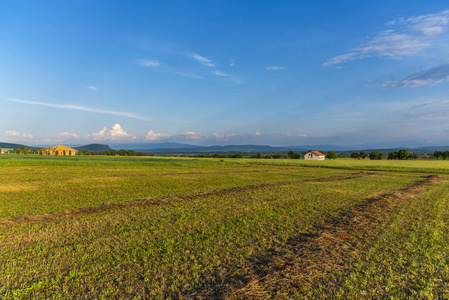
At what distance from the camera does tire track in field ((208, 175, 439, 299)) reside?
13.8ft

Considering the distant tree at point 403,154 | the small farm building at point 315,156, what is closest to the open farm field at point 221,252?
the small farm building at point 315,156

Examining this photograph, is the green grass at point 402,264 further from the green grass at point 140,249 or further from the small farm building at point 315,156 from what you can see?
the small farm building at point 315,156

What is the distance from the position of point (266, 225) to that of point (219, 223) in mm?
1718

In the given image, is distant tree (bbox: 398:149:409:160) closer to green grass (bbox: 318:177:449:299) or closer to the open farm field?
the open farm field

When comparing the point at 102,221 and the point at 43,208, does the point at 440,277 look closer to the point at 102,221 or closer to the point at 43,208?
the point at 102,221

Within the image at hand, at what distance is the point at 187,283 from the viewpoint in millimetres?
4500

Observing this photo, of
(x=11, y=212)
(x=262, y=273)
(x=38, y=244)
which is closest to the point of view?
(x=262, y=273)

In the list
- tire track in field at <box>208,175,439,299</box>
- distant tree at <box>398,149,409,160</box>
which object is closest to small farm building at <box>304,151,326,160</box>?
distant tree at <box>398,149,409,160</box>

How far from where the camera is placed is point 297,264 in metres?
5.30

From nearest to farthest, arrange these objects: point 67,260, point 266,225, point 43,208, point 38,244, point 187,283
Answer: point 187,283, point 67,260, point 38,244, point 266,225, point 43,208

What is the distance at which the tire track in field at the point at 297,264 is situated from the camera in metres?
4.21

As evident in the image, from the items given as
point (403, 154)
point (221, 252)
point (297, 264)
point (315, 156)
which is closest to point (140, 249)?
point (221, 252)

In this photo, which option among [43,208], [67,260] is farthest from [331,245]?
[43,208]

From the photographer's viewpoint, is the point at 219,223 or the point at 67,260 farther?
the point at 219,223
